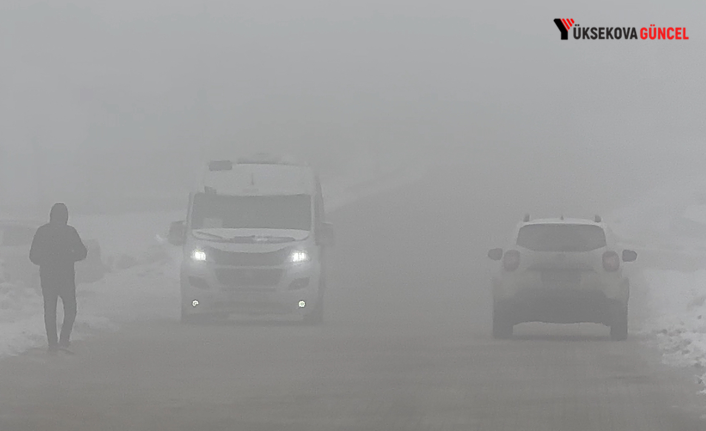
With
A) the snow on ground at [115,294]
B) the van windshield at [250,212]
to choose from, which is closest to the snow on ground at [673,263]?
the van windshield at [250,212]

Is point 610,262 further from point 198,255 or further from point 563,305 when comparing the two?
point 198,255

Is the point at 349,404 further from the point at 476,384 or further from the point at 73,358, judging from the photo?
the point at 73,358

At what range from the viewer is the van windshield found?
2483cm

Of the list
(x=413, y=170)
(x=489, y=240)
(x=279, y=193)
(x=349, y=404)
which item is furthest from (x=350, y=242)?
(x=349, y=404)

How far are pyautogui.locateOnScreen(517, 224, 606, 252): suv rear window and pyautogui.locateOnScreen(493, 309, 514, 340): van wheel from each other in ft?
3.01

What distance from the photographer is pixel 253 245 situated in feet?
79.9

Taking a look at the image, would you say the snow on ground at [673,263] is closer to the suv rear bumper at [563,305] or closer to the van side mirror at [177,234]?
the suv rear bumper at [563,305]

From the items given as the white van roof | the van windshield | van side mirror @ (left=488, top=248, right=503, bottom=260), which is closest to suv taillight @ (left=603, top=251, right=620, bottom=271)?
van side mirror @ (left=488, top=248, right=503, bottom=260)

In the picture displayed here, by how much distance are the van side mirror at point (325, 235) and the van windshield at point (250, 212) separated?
0.34 m

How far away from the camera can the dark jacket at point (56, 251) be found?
17.8 meters

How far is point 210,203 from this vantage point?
82.1 feet

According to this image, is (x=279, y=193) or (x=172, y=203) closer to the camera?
(x=279, y=193)

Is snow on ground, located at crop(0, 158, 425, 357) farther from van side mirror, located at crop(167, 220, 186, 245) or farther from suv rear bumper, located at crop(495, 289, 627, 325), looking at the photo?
suv rear bumper, located at crop(495, 289, 627, 325)

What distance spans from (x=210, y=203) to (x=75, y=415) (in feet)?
44.6
